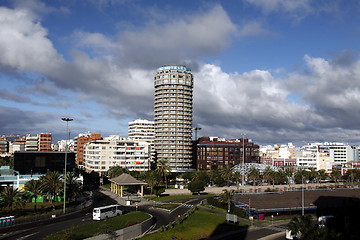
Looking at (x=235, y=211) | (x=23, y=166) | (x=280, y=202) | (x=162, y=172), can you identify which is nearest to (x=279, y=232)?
(x=235, y=211)

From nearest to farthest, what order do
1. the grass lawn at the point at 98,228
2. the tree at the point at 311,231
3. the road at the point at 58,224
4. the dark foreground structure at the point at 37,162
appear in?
the tree at the point at 311,231 < the grass lawn at the point at 98,228 < the road at the point at 58,224 < the dark foreground structure at the point at 37,162

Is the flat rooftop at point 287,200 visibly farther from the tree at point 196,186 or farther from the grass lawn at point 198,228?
the tree at point 196,186

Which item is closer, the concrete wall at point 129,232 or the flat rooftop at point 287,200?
the concrete wall at point 129,232

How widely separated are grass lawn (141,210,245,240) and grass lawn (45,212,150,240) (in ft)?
18.9

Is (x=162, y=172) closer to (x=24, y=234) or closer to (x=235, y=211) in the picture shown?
(x=235, y=211)

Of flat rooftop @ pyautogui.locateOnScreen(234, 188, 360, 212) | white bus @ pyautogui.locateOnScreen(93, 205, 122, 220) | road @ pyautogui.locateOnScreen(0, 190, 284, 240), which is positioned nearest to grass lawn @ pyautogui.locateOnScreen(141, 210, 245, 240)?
road @ pyautogui.locateOnScreen(0, 190, 284, 240)

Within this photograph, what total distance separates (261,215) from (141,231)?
3239cm

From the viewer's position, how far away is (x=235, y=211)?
8431cm

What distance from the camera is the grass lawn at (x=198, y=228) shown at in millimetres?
58938

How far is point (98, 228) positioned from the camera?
56375 millimetres

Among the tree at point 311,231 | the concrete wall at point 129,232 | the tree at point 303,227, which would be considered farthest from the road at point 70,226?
the tree at point 311,231

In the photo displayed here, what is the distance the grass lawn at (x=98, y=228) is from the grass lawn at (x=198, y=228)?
18.9ft

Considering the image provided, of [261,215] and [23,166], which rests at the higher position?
[23,166]

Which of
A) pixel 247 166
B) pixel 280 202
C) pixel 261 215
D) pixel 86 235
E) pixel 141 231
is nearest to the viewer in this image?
pixel 86 235
